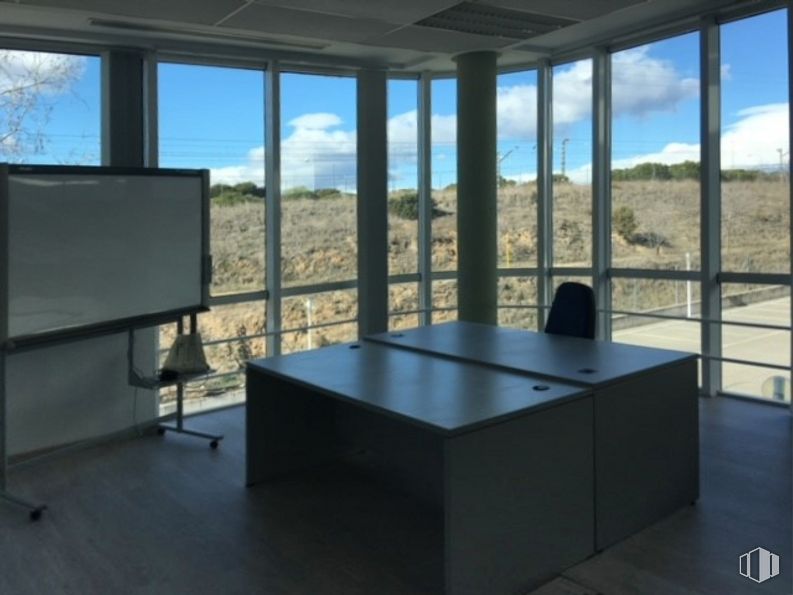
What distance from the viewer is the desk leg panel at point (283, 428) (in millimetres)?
3887

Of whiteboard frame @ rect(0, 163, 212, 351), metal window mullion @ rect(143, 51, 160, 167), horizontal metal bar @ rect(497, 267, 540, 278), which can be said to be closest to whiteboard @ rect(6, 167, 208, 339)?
whiteboard frame @ rect(0, 163, 212, 351)

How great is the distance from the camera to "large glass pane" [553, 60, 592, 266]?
6.21 metres

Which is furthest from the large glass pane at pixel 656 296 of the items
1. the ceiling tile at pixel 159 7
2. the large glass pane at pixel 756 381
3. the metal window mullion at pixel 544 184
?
the ceiling tile at pixel 159 7

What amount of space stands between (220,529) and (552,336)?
235 centimetres

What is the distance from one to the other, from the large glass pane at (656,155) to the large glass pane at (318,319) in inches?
103

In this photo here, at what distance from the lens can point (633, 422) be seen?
3.11m

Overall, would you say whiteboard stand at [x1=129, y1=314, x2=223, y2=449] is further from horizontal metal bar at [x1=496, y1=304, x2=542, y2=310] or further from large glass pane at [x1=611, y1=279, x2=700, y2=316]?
large glass pane at [x1=611, y1=279, x2=700, y2=316]

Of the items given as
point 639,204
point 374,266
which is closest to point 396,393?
point 374,266

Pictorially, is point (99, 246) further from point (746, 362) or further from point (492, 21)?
point (746, 362)

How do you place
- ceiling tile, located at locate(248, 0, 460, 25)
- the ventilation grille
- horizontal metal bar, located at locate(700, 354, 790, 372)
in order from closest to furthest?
ceiling tile, located at locate(248, 0, 460, 25) → the ventilation grille → horizontal metal bar, located at locate(700, 354, 790, 372)

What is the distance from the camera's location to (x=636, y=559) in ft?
9.55

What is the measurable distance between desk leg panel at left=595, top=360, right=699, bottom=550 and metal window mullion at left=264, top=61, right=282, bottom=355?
359 centimetres

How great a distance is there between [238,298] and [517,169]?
3.09 m

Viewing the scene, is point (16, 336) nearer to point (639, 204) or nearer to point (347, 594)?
point (347, 594)
